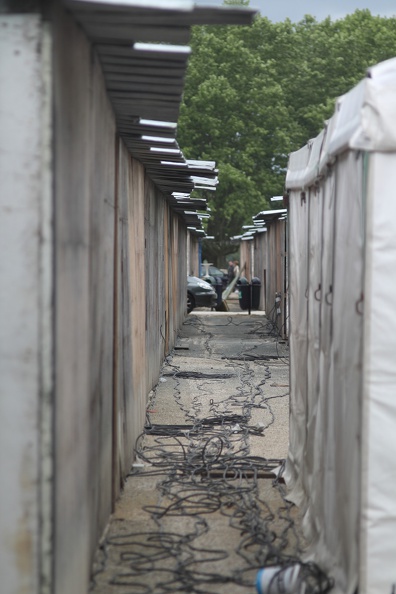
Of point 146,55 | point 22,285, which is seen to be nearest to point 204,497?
point 146,55

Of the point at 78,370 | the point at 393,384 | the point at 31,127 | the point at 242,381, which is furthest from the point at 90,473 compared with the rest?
the point at 242,381

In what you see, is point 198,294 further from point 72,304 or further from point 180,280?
point 72,304

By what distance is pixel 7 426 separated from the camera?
4.99 metres

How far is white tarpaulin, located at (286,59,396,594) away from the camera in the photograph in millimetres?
5602

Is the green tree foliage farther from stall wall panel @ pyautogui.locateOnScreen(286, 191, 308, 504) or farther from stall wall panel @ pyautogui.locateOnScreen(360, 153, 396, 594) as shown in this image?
stall wall panel @ pyautogui.locateOnScreen(360, 153, 396, 594)

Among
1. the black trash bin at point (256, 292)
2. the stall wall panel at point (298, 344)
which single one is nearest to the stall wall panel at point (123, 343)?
the stall wall panel at point (298, 344)

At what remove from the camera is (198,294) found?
3438cm

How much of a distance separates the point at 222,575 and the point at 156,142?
13.7 ft

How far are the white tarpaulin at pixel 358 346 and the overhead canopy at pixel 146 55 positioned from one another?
100cm

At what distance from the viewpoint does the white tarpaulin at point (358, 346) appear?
5.60 meters

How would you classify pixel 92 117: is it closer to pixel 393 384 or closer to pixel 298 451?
pixel 393 384

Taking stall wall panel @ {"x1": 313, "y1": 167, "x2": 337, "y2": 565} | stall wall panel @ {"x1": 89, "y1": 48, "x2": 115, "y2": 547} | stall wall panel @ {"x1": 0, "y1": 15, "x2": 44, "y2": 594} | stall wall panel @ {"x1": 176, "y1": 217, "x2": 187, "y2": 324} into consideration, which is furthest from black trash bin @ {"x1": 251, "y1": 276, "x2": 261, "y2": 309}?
stall wall panel @ {"x1": 0, "y1": 15, "x2": 44, "y2": 594}

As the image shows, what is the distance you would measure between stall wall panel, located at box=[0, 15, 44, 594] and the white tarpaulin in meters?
1.75

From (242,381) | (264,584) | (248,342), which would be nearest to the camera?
(264,584)
